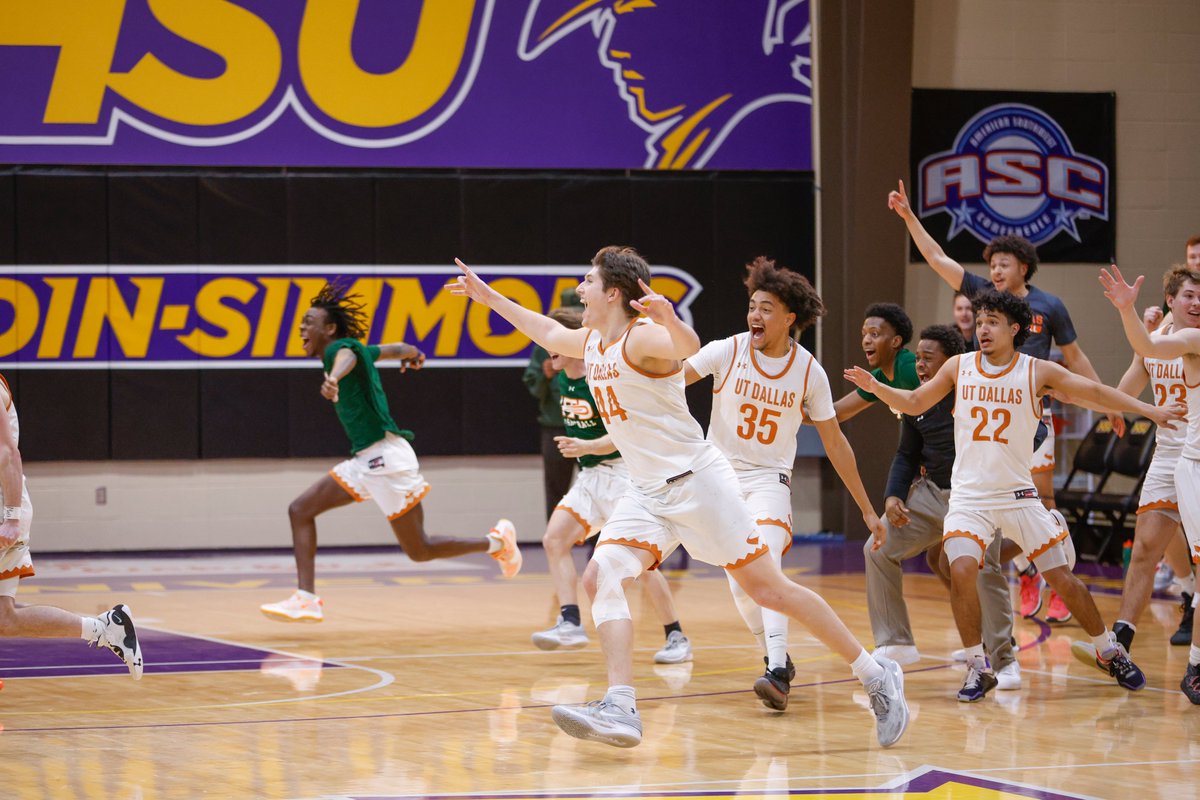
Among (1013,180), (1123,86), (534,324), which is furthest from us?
(1123,86)

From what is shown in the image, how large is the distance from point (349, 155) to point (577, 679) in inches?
297

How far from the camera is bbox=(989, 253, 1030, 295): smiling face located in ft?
26.6

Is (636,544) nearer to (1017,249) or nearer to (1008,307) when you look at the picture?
(1008,307)

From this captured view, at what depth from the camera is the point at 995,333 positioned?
6.93 m

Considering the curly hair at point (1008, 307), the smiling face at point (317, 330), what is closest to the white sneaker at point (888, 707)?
the curly hair at point (1008, 307)

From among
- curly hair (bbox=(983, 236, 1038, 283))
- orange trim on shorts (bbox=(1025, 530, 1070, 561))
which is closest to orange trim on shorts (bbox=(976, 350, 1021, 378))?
orange trim on shorts (bbox=(1025, 530, 1070, 561))

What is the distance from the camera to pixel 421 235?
13.9 m

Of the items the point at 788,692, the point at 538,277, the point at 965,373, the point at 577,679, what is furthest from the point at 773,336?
the point at 538,277

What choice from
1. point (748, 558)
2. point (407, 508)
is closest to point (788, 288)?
point (748, 558)

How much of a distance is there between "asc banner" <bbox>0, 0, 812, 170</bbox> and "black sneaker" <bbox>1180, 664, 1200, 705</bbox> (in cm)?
Answer: 851

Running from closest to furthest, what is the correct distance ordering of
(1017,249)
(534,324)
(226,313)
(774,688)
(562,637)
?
(534,324) < (774,688) < (1017,249) < (562,637) < (226,313)

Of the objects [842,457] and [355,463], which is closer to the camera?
[842,457]

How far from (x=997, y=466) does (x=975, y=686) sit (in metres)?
0.98

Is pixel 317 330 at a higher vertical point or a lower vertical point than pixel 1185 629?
higher
